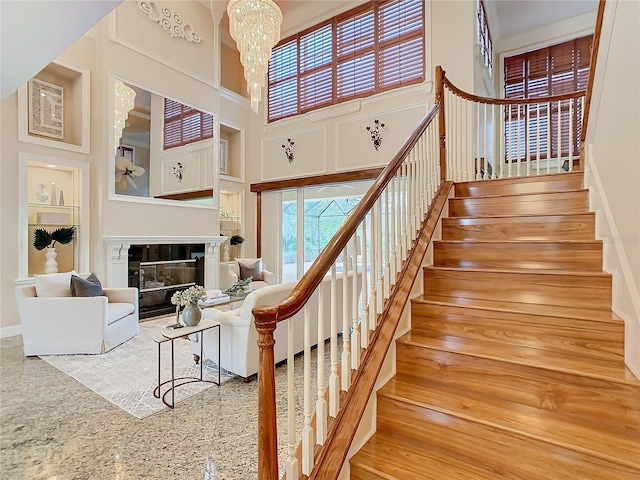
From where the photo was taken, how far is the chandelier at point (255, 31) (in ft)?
13.0

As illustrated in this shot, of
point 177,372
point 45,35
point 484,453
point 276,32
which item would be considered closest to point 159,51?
point 276,32

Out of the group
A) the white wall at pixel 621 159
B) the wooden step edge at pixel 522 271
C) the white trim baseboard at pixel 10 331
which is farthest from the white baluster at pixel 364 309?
the white trim baseboard at pixel 10 331

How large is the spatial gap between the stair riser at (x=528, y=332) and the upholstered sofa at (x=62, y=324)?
331cm

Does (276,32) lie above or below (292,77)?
below

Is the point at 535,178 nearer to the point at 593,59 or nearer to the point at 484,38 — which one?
the point at 593,59

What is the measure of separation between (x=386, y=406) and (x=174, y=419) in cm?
154

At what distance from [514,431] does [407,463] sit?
445 millimetres

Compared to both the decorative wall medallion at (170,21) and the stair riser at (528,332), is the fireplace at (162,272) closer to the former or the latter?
the decorative wall medallion at (170,21)

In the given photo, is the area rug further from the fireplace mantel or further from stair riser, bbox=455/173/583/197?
stair riser, bbox=455/173/583/197

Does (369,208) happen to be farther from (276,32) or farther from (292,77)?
(292,77)

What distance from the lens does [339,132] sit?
6.13 m

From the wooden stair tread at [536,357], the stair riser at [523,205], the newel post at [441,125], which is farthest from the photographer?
the newel post at [441,125]

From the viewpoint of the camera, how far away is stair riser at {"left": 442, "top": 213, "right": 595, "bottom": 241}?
219 cm

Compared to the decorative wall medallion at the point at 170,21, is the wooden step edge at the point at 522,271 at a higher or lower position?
lower
